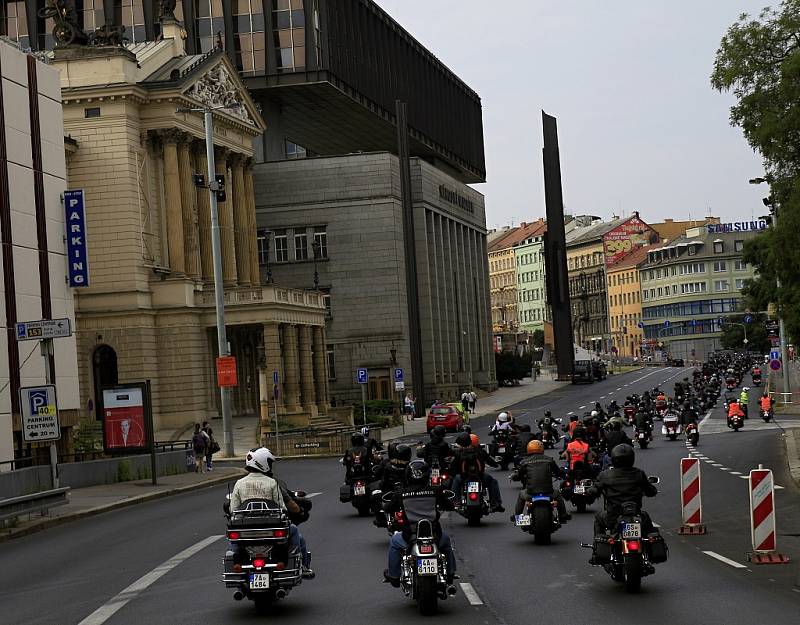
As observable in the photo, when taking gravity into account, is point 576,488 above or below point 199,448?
below

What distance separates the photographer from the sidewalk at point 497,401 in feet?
247

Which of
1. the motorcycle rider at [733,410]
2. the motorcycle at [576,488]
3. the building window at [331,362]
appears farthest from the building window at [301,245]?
the motorcycle at [576,488]

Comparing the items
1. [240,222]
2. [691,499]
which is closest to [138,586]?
[691,499]

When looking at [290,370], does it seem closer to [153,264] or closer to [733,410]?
[153,264]

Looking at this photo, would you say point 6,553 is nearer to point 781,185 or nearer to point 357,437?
point 357,437

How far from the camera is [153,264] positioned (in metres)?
76.2

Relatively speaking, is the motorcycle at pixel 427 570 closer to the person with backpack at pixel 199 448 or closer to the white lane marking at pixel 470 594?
the white lane marking at pixel 470 594

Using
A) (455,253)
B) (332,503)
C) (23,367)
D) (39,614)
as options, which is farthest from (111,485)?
(455,253)

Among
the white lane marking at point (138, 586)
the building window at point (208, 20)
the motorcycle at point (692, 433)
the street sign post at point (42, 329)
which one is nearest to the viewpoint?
the white lane marking at point (138, 586)

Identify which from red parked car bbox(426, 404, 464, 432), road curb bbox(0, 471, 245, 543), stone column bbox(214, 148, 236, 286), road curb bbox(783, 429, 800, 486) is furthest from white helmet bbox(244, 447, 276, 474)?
stone column bbox(214, 148, 236, 286)

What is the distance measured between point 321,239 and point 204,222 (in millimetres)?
20934

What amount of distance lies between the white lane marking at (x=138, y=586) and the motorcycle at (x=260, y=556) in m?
1.42

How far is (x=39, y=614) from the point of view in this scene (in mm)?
15547

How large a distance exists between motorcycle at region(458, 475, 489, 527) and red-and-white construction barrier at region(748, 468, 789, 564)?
6507 mm
